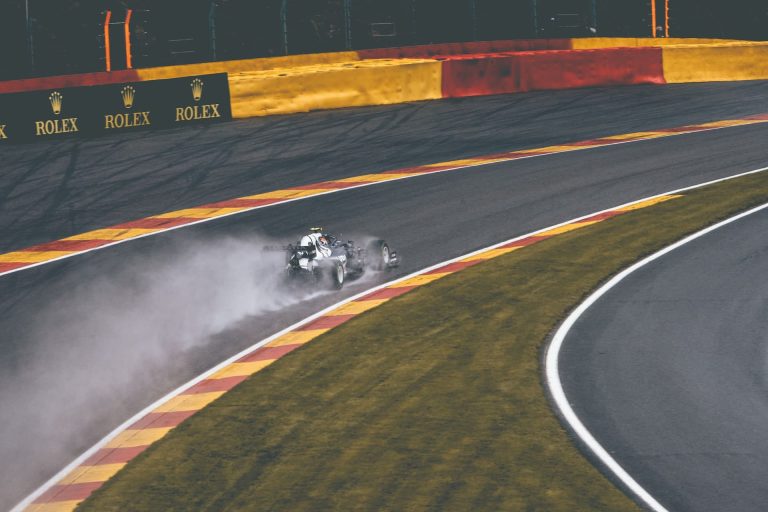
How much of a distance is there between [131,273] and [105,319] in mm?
1931

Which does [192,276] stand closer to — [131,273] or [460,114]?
[131,273]

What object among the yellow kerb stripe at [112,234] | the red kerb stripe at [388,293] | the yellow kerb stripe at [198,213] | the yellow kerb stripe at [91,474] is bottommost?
the yellow kerb stripe at [91,474]

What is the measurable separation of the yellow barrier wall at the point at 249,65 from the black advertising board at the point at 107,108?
111 inches

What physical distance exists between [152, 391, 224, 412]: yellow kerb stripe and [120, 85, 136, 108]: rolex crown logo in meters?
15.0

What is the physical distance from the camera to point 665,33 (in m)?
36.7

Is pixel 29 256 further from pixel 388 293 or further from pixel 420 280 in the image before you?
pixel 420 280

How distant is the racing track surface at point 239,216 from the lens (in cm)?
1414

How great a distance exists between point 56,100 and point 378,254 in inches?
469

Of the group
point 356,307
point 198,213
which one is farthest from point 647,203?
point 198,213

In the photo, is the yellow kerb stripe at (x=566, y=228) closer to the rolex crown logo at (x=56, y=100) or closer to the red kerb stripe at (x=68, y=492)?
the red kerb stripe at (x=68, y=492)

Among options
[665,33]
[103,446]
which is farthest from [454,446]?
[665,33]

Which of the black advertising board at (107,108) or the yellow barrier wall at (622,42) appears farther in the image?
the yellow barrier wall at (622,42)

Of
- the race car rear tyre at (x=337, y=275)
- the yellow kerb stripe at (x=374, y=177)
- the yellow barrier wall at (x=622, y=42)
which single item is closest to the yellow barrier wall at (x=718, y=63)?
the yellow barrier wall at (x=622, y=42)

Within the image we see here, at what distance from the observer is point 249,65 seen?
31.5 meters
